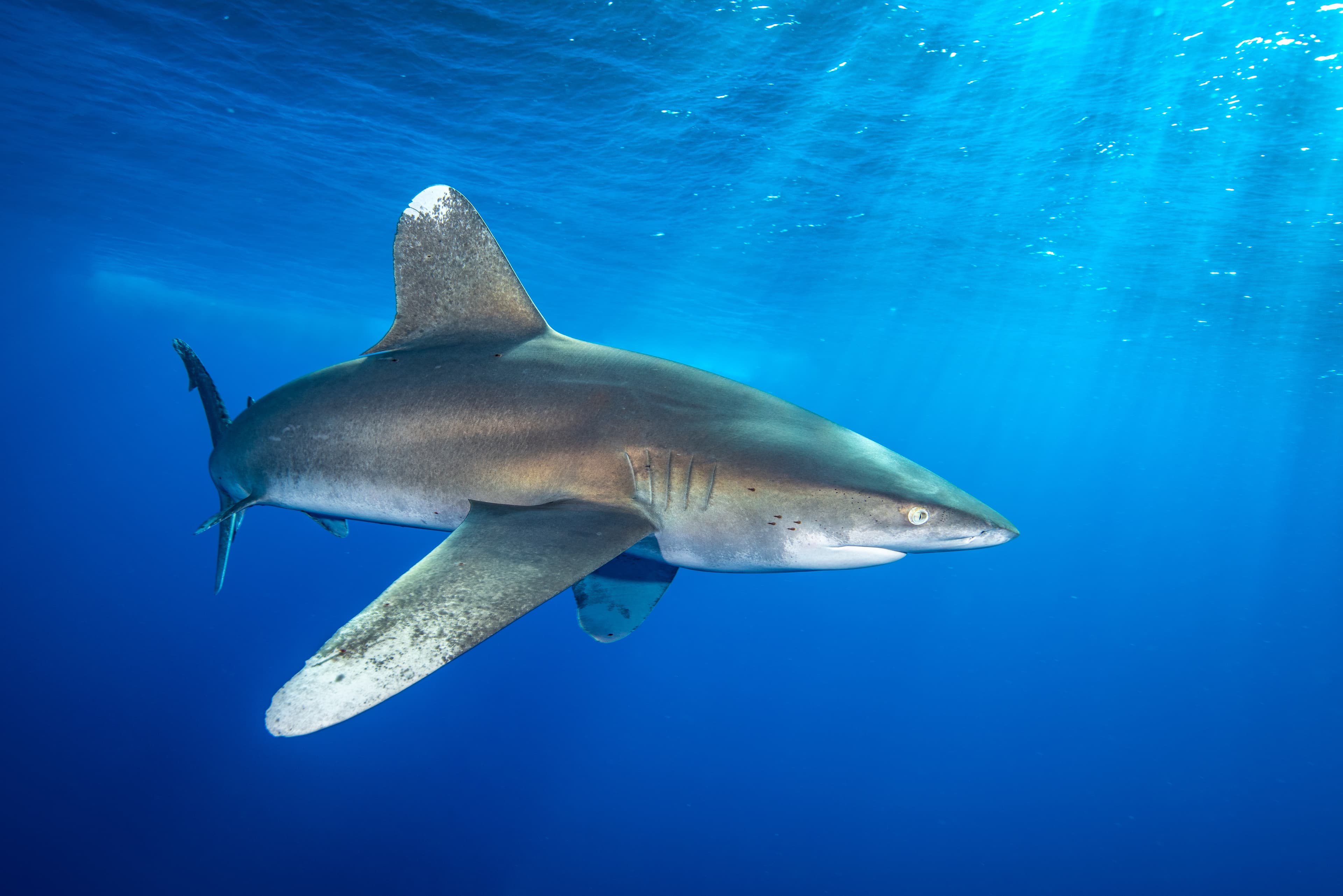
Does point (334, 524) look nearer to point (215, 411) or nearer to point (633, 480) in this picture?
point (215, 411)

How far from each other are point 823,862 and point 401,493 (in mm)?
22330

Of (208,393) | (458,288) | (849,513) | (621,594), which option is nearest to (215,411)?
(208,393)

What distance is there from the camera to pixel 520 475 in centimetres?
294

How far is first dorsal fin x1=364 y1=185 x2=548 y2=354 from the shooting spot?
3.47 m

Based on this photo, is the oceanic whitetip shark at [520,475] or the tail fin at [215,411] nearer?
the oceanic whitetip shark at [520,475]

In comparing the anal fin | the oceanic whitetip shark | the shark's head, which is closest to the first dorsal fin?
the oceanic whitetip shark

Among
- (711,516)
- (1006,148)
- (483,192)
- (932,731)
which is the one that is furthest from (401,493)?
(932,731)

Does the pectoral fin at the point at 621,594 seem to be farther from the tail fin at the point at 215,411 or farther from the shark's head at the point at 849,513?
the tail fin at the point at 215,411

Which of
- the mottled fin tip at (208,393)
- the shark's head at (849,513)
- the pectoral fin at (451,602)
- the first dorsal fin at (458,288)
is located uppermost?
the first dorsal fin at (458,288)

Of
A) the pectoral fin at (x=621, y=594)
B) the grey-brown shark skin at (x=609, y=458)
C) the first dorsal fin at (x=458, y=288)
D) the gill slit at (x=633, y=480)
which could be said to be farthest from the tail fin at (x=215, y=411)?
the gill slit at (x=633, y=480)

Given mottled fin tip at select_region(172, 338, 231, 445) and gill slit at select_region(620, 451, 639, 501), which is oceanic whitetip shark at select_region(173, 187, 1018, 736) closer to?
gill slit at select_region(620, 451, 639, 501)

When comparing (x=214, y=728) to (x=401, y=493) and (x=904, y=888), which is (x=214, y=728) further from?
(x=401, y=493)

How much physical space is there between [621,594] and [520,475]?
49.0 inches

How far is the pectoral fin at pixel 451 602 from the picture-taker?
1.70 m
